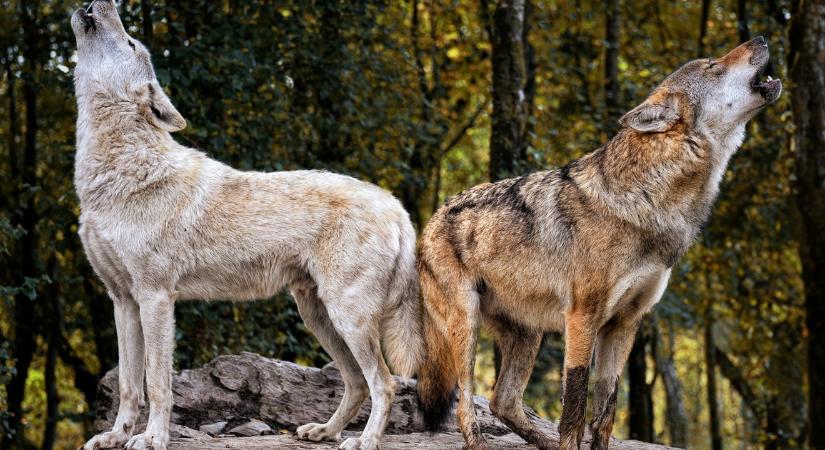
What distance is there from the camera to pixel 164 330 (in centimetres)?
558

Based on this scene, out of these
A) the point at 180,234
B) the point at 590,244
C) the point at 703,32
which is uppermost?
the point at 703,32

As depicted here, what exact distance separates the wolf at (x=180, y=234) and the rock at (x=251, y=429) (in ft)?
3.55

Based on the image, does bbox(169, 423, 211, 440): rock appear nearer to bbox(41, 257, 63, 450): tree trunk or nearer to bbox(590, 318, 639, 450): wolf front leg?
bbox(590, 318, 639, 450): wolf front leg

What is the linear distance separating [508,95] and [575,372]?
4498 millimetres

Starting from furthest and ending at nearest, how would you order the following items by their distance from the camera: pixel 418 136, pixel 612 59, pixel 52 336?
pixel 612 59, pixel 52 336, pixel 418 136

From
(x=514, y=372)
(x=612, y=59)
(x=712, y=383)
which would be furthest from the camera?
(x=712, y=383)

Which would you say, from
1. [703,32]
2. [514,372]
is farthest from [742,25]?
[514,372]

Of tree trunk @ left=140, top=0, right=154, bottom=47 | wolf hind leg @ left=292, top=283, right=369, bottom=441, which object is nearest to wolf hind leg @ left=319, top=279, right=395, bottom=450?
wolf hind leg @ left=292, top=283, right=369, bottom=441

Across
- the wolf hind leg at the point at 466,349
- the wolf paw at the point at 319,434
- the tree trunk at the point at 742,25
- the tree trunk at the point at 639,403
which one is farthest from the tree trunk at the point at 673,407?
the wolf paw at the point at 319,434

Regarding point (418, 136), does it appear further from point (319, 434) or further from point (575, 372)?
point (575, 372)

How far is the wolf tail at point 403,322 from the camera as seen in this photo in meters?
6.15

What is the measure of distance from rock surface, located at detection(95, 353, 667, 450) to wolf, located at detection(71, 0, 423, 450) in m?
1.13

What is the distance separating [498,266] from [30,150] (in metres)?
8.46

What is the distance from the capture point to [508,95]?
9570 millimetres
